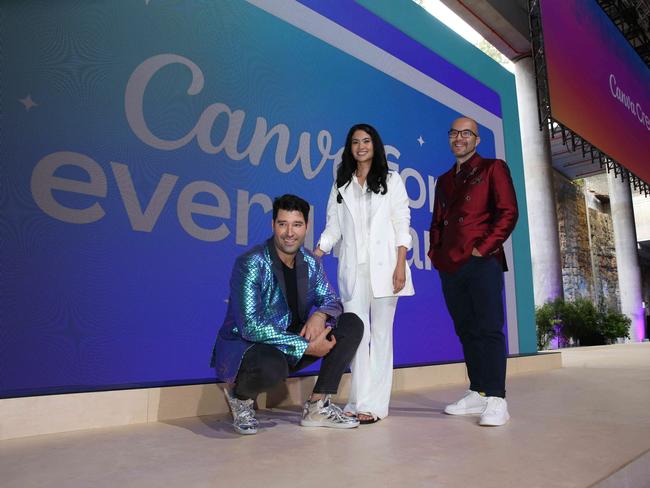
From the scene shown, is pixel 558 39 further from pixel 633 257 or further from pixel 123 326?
pixel 633 257

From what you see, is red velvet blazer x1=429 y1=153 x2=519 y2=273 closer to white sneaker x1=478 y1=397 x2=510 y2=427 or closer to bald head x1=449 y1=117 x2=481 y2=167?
bald head x1=449 y1=117 x2=481 y2=167

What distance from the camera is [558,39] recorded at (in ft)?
22.5

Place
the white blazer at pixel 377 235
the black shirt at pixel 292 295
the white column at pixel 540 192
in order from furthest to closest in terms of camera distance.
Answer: the white column at pixel 540 192 → the white blazer at pixel 377 235 → the black shirt at pixel 292 295

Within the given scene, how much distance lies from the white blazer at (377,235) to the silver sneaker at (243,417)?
61 centimetres

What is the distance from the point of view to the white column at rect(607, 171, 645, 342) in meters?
14.8

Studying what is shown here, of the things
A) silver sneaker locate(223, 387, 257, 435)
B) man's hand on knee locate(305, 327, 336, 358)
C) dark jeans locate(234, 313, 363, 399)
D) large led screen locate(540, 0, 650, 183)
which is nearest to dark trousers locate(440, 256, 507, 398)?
dark jeans locate(234, 313, 363, 399)

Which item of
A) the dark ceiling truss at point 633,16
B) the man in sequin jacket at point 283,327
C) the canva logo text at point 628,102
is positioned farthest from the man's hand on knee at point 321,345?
the dark ceiling truss at point 633,16

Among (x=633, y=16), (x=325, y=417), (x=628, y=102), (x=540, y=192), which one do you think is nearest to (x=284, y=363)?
(x=325, y=417)

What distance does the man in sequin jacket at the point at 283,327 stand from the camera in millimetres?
1881

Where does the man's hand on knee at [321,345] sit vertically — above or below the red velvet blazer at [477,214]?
below

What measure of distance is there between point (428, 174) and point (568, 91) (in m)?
3.58

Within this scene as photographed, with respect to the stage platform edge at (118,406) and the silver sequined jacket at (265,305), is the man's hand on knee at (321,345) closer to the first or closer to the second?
the silver sequined jacket at (265,305)

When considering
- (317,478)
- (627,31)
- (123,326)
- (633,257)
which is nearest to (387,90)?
(123,326)

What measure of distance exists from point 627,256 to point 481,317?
50.2 ft
